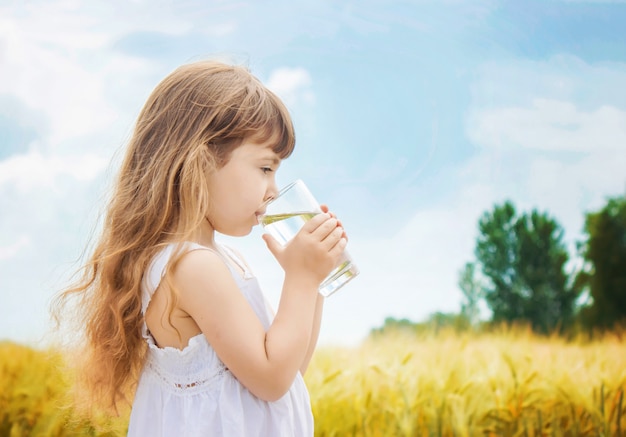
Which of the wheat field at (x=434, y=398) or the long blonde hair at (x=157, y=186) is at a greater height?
the long blonde hair at (x=157, y=186)

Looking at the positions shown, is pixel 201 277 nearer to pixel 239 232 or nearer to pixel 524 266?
pixel 239 232

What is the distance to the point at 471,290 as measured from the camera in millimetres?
6914

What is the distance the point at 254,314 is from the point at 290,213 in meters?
0.23

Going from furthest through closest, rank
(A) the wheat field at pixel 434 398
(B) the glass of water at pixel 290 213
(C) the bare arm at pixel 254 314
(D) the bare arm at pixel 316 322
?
(A) the wheat field at pixel 434 398
(D) the bare arm at pixel 316 322
(B) the glass of water at pixel 290 213
(C) the bare arm at pixel 254 314

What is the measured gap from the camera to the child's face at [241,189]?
58.1 inches

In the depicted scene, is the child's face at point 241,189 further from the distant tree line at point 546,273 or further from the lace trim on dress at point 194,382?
the distant tree line at point 546,273

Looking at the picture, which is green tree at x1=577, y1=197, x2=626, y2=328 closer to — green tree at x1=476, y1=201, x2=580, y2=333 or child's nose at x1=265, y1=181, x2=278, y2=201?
green tree at x1=476, y1=201, x2=580, y2=333

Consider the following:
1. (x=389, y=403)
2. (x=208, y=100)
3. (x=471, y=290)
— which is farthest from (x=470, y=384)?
(x=471, y=290)

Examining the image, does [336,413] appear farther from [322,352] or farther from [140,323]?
[140,323]

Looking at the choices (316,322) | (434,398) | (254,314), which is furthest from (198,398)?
(434,398)

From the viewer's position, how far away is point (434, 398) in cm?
255

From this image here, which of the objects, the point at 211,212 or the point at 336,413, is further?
the point at 336,413

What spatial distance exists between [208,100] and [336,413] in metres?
1.39

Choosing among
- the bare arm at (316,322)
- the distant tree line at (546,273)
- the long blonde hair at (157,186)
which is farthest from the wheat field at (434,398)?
the distant tree line at (546,273)
